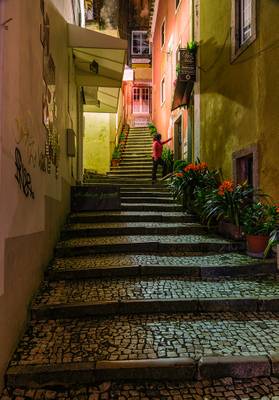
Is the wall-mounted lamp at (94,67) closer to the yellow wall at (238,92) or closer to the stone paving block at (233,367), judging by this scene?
the yellow wall at (238,92)

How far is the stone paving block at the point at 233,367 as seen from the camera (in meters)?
2.25

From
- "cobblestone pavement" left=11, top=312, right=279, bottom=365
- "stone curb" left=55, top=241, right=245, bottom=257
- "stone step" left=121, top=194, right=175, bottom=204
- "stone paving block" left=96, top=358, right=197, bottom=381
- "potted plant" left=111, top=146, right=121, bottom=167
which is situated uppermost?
"potted plant" left=111, top=146, right=121, bottom=167

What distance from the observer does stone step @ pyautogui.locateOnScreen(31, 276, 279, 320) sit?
2.99 metres

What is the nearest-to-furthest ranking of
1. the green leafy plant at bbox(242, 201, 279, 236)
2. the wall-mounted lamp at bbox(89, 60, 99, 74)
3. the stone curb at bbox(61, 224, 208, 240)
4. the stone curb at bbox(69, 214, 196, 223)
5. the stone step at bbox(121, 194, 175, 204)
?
the green leafy plant at bbox(242, 201, 279, 236) → the stone curb at bbox(61, 224, 208, 240) → the stone curb at bbox(69, 214, 196, 223) → the wall-mounted lamp at bbox(89, 60, 99, 74) → the stone step at bbox(121, 194, 175, 204)

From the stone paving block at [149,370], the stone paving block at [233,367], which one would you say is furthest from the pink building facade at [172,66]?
the stone paving block at [149,370]

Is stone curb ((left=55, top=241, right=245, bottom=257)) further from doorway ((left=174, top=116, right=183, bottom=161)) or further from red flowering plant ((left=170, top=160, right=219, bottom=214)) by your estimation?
doorway ((left=174, top=116, right=183, bottom=161))

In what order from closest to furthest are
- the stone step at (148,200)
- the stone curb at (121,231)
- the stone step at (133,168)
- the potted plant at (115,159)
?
the stone curb at (121,231)
the stone step at (148,200)
the stone step at (133,168)
the potted plant at (115,159)

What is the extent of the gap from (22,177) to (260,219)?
3.48 m

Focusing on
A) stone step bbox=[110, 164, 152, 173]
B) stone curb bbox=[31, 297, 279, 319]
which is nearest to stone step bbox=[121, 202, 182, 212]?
stone curb bbox=[31, 297, 279, 319]

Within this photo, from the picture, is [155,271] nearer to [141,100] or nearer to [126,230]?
[126,230]

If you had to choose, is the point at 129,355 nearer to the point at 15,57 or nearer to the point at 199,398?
the point at 199,398

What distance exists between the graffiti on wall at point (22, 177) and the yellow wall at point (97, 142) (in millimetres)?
8995

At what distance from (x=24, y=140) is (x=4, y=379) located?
1927mm

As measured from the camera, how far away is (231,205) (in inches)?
188
